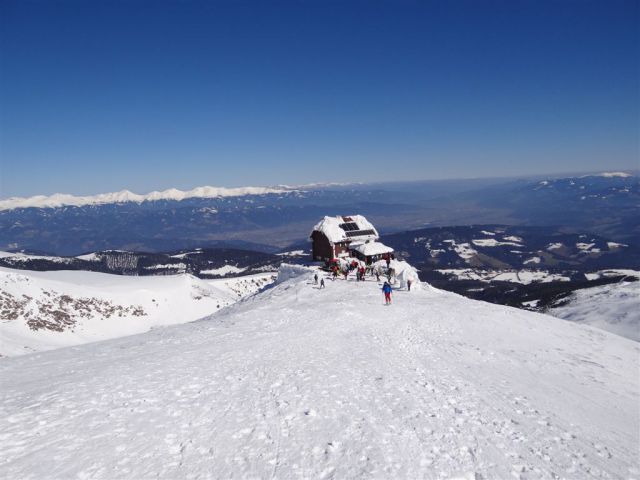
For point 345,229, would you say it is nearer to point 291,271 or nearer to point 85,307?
point 291,271

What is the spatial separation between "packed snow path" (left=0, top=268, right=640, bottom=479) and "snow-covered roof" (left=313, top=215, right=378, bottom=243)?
3174 centimetres

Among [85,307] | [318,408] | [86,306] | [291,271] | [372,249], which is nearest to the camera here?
[318,408]

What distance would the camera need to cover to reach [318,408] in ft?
35.1

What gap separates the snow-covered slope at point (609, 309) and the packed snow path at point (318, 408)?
88.4ft

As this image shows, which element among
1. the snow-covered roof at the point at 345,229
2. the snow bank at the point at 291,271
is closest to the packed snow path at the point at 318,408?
the snow bank at the point at 291,271

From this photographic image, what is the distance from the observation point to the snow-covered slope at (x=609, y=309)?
42.1 meters

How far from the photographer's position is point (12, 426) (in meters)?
9.34

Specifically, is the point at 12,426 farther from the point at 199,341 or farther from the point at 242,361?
the point at 199,341

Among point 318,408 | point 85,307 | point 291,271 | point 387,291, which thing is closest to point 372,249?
point 291,271

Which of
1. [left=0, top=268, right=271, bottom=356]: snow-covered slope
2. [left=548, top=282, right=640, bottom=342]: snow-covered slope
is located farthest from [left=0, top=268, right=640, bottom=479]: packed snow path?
[left=0, top=268, right=271, bottom=356]: snow-covered slope

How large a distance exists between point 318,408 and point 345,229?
43925 mm

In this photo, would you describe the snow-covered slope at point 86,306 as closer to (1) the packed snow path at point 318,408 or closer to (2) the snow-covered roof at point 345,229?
(2) the snow-covered roof at point 345,229

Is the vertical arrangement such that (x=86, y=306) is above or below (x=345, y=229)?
below

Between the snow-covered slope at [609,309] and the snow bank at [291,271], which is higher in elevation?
the snow bank at [291,271]
